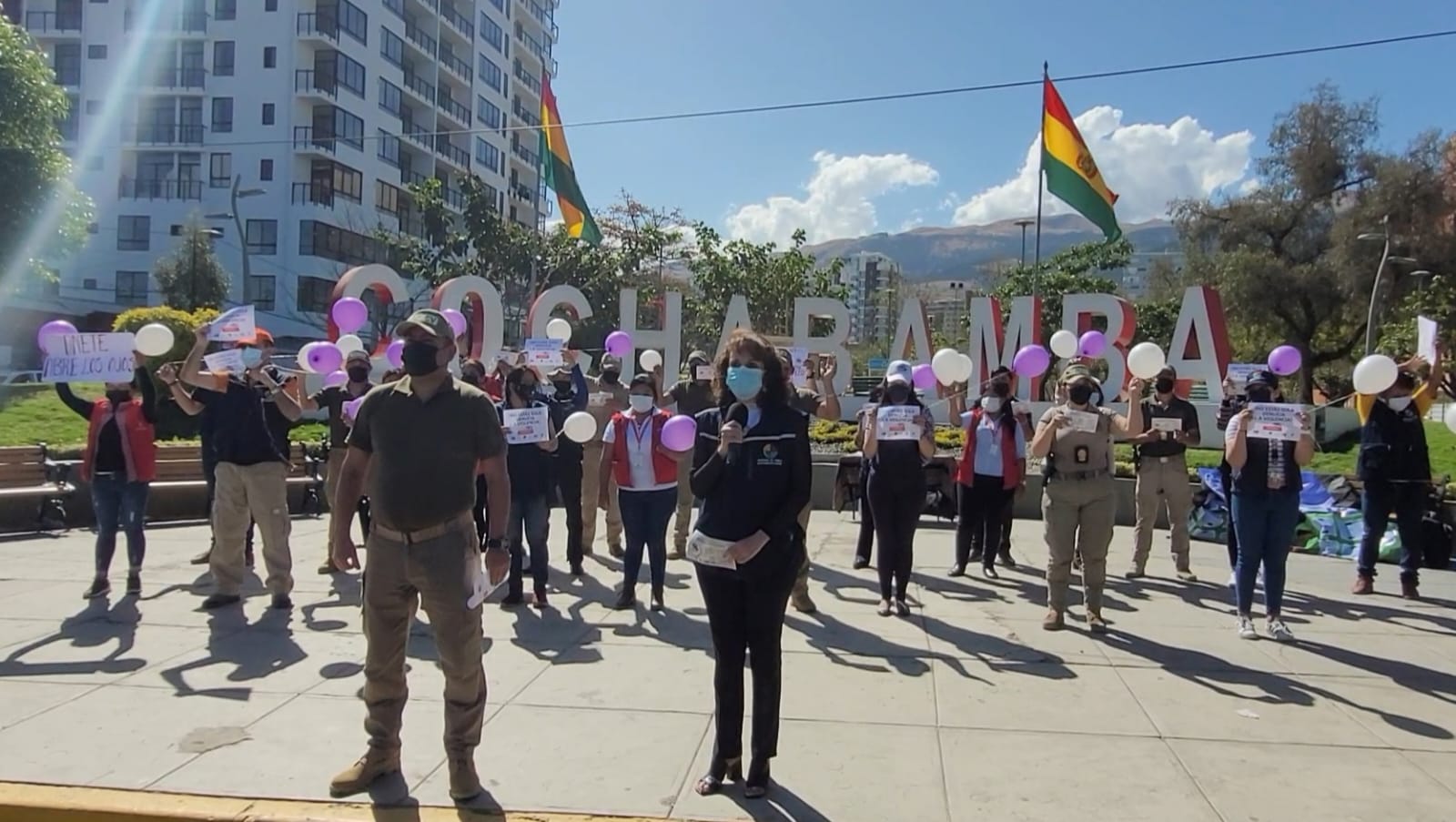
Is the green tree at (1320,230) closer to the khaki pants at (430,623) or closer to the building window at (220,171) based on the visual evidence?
the khaki pants at (430,623)

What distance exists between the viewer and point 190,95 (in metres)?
53.5

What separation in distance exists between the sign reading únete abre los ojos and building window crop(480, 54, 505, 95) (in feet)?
189

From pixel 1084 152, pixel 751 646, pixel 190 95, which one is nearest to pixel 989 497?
pixel 751 646

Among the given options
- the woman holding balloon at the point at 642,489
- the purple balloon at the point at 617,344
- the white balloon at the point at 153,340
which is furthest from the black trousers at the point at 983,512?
the white balloon at the point at 153,340

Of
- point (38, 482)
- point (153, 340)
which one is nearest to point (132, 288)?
point (38, 482)

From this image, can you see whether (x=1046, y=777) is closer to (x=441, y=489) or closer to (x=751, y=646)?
(x=751, y=646)

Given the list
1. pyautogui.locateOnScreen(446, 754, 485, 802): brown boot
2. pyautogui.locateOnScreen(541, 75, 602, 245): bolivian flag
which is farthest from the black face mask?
pyautogui.locateOnScreen(541, 75, 602, 245): bolivian flag

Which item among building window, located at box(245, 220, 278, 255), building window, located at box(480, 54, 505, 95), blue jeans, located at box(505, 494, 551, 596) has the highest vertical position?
building window, located at box(480, 54, 505, 95)

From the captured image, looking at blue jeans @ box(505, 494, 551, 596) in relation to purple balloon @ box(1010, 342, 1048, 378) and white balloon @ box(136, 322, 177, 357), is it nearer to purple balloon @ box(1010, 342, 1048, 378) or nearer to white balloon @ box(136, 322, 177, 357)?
white balloon @ box(136, 322, 177, 357)

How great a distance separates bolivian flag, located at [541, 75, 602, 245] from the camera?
2312 centimetres

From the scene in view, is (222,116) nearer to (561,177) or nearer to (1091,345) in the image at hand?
(561,177)

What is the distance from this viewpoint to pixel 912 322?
1603cm

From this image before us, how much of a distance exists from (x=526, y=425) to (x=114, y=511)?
3.19 m

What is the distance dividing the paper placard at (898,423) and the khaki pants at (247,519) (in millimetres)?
4514
